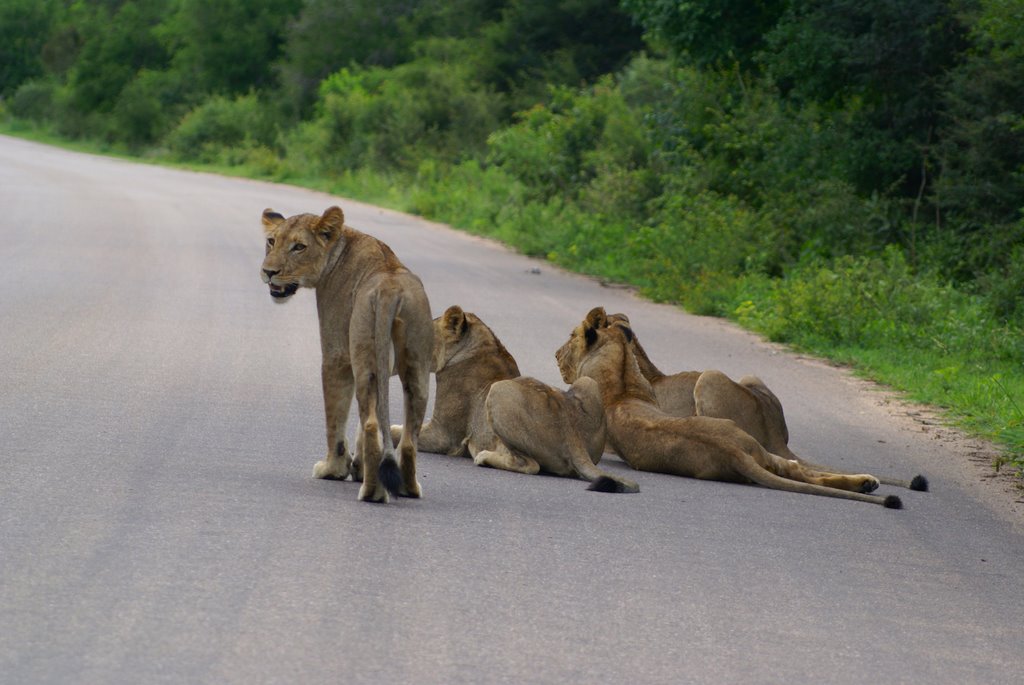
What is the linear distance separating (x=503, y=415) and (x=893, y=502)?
7.25ft

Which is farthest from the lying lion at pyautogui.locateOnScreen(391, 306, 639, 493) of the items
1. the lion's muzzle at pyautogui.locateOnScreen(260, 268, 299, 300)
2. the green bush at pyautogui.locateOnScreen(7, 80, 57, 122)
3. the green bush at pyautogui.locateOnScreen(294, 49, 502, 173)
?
the green bush at pyautogui.locateOnScreen(7, 80, 57, 122)

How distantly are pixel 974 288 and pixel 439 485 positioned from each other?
11.9m

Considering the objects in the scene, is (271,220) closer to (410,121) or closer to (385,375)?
(385,375)

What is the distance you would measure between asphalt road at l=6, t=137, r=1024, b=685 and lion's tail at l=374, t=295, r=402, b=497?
20 cm

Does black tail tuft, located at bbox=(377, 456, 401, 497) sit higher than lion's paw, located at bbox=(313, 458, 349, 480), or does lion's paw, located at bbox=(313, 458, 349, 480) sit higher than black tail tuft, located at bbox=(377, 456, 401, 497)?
black tail tuft, located at bbox=(377, 456, 401, 497)

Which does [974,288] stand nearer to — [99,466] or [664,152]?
[664,152]

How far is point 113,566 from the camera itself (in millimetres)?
5891

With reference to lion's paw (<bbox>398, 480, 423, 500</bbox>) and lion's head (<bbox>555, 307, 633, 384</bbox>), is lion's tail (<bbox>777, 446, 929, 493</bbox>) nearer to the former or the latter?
lion's head (<bbox>555, 307, 633, 384</bbox>)

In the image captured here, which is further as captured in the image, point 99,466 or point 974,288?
point 974,288

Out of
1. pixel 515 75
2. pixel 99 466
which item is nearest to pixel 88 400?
pixel 99 466

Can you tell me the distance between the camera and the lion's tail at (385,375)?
24.0 ft

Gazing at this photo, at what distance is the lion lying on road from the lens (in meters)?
7.46

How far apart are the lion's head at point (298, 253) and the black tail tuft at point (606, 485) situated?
181 centimetres

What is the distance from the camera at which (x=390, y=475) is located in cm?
729
